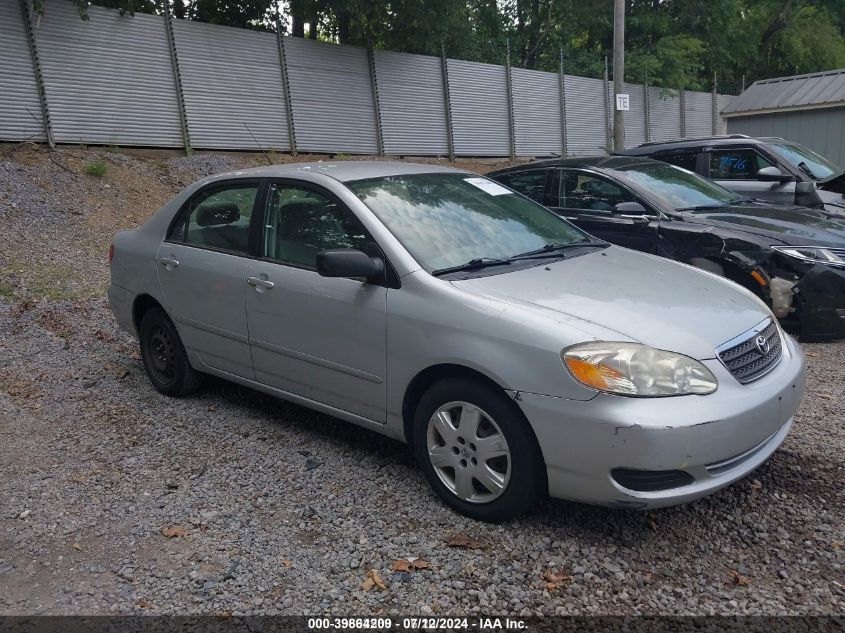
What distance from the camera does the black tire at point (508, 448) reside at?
3146 mm

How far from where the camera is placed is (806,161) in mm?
9297

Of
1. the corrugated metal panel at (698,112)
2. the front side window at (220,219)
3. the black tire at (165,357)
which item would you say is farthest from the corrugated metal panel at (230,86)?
the corrugated metal panel at (698,112)

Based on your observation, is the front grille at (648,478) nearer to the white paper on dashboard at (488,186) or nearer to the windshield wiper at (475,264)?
the windshield wiper at (475,264)

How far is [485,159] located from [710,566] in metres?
15.6

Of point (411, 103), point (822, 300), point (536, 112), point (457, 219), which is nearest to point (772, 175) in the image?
point (822, 300)

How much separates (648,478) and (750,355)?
84cm

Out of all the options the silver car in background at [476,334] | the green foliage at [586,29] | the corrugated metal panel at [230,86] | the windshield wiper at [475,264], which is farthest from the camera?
the green foliage at [586,29]

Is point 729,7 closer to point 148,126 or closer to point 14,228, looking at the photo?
point 148,126

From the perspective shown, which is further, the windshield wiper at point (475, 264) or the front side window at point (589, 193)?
the front side window at point (589, 193)

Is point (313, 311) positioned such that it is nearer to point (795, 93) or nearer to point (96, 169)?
point (96, 169)

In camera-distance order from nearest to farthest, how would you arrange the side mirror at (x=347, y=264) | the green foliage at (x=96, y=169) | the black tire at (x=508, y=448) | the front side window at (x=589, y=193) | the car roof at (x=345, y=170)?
the black tire at (x=508, y=448)
the side mirror at (x=347, y=264)
the car roof at (x=345, y=170)
the front side window at (x=589, y=193)
the green foliage at (x=96, y=169)

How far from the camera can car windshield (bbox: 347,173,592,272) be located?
383 centimetres

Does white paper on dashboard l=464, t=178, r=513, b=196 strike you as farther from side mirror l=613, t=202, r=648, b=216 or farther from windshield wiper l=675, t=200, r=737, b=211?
windshield wiper l=675, t=200, r=737, b=211

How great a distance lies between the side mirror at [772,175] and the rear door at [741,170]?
0.16ft
